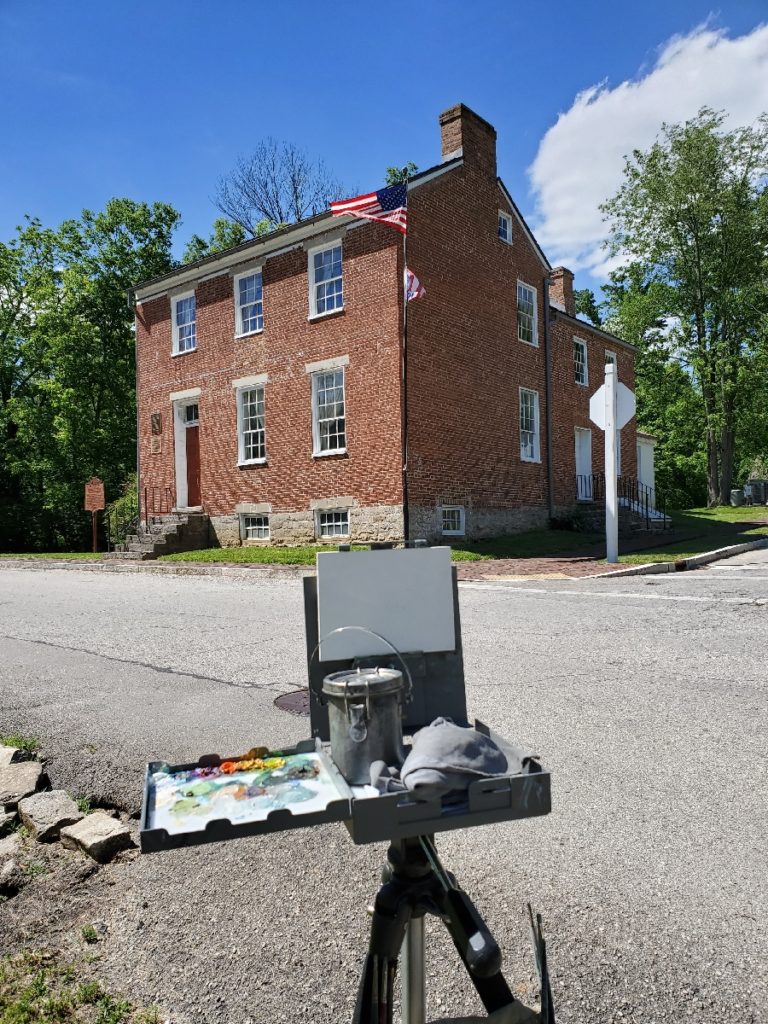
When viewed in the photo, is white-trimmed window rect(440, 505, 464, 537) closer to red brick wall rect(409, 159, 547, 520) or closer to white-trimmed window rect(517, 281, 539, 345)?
red brick wall rect(409, 159, 547, 520)

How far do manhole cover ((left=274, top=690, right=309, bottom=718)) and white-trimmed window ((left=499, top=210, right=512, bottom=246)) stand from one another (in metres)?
18.6

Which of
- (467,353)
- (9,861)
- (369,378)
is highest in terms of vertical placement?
(467,353)

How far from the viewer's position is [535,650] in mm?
6836

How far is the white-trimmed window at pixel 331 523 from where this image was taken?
18344 millimetres

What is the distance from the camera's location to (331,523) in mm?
18688

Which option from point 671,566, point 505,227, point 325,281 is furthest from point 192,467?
point 671,566

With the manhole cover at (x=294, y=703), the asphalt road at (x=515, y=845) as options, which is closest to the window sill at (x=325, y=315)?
the asphalt road at (x=515, y=845)

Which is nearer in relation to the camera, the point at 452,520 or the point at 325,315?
the point at 325,315

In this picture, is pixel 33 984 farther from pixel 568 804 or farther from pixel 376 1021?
pixel 568 804

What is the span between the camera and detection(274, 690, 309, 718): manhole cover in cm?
489

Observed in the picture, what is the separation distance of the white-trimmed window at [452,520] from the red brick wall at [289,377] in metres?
1.90

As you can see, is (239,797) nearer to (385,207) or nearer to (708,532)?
(385,207)

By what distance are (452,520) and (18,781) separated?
15.4 meters

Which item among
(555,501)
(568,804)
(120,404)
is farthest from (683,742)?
(120,404)
